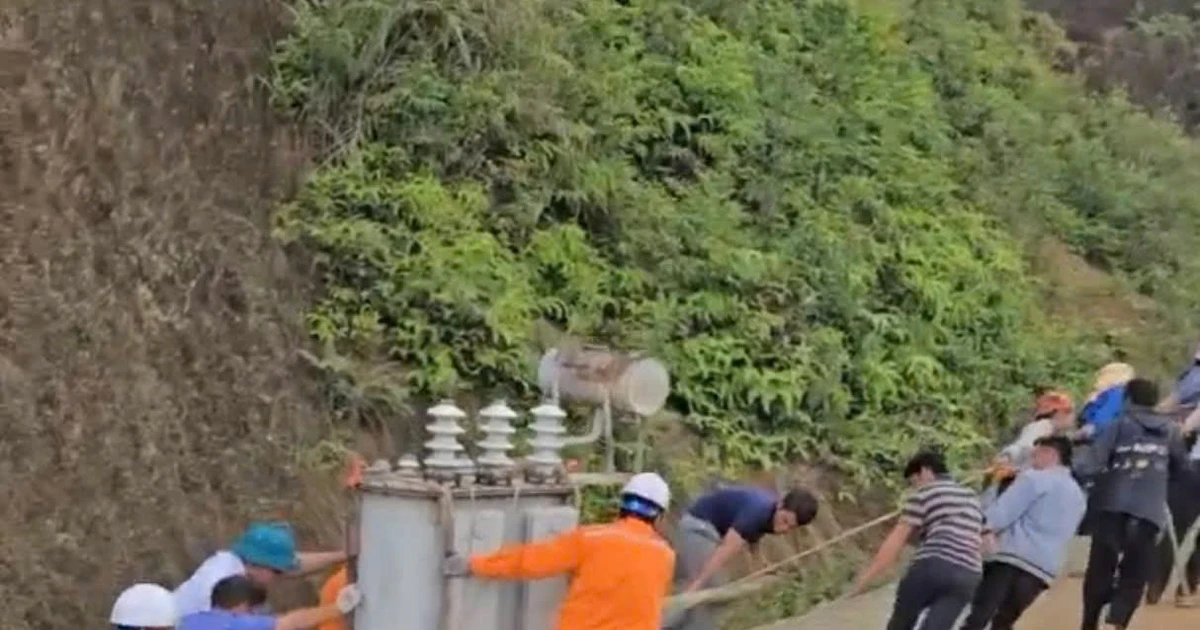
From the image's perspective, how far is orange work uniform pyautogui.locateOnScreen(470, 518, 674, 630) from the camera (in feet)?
25.7

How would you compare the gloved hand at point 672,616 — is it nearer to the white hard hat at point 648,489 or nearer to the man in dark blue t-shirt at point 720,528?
the man in dark blue t-shirt at point 720,528

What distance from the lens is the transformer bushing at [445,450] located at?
784 centimetres

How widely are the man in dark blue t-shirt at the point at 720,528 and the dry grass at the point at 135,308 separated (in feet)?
7.33

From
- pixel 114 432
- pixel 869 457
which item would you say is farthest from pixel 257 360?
pixel 869 457

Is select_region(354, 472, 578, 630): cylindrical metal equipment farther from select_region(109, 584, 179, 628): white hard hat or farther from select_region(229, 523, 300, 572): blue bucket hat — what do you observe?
select_region(109, 584, 179, 628): white hard hat

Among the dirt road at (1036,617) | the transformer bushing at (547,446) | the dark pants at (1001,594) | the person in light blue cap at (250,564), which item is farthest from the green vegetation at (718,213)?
the transformer bushing at (547,446)

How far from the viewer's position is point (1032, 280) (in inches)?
722

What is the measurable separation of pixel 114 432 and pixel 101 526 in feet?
1.81

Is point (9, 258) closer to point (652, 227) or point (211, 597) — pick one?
point (211, 597)

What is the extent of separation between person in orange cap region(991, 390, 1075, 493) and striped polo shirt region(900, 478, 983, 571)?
111 centimetres

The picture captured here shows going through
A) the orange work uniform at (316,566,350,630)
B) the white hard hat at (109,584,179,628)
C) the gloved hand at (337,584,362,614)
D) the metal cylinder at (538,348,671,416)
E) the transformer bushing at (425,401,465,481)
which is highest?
the metal cylinder at (538,348,671,416)

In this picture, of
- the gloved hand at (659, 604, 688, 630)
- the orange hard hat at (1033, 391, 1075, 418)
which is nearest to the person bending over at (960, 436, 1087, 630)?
the orange hard hat at (1033, 391, 1075, 418)

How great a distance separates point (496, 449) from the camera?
8203 mm

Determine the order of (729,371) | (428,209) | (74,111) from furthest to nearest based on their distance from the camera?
(729,371) → (428,209) → (74,111)
